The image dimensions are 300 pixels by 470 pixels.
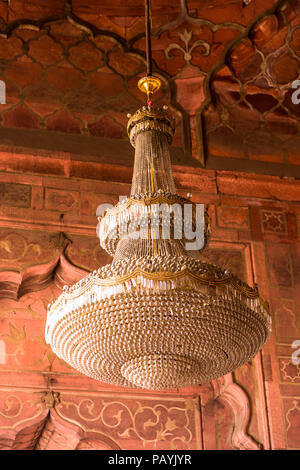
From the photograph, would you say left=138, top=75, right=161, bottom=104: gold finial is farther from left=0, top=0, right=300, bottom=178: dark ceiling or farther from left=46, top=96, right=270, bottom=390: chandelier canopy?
left=0, top=0, right=300, bottom=178: dark ceiling

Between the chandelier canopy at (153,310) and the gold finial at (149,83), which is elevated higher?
the gold finial at (149,83)

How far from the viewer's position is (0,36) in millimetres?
5121

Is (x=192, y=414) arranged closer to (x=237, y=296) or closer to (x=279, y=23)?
(x=237, y=296)
